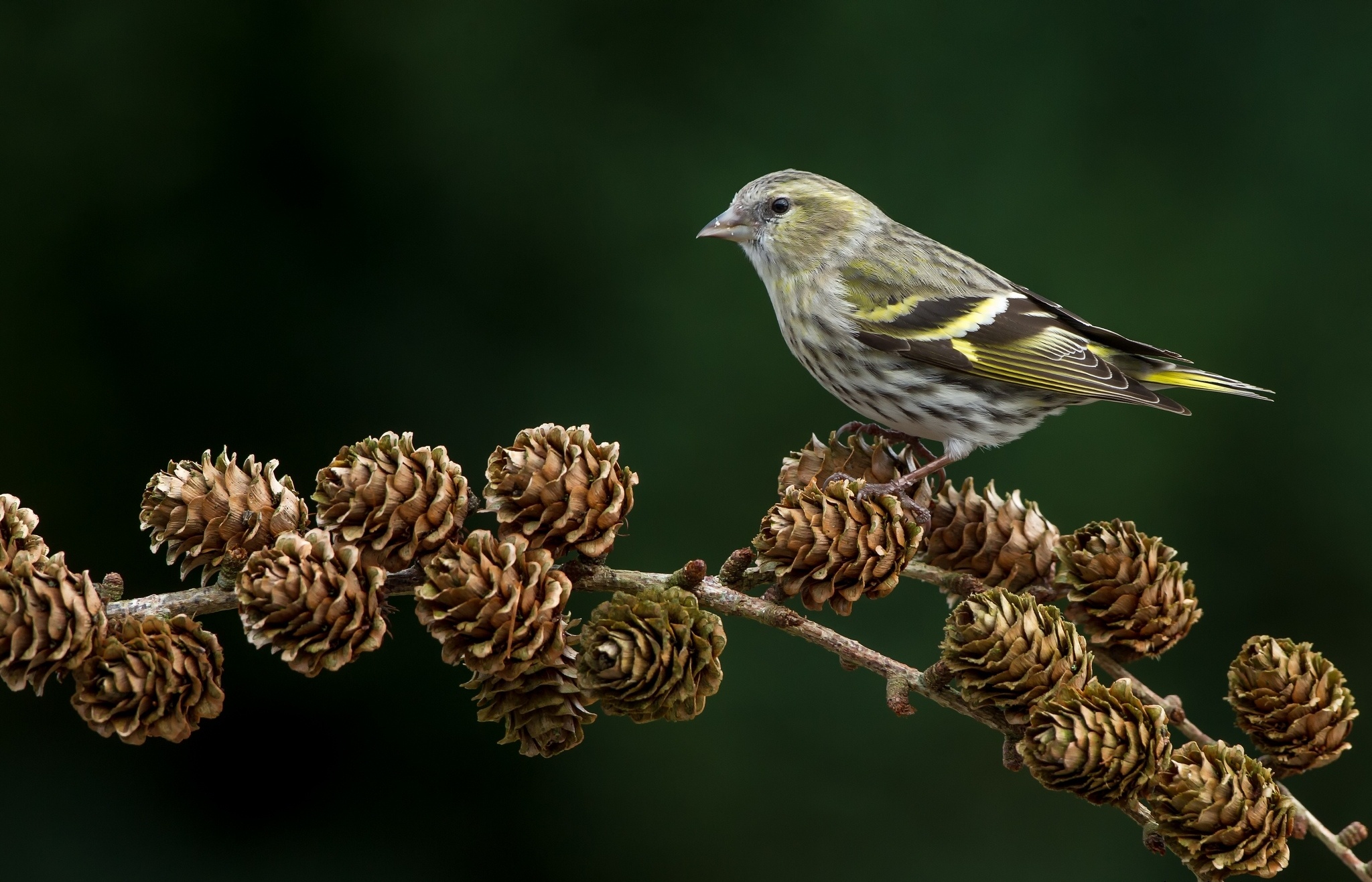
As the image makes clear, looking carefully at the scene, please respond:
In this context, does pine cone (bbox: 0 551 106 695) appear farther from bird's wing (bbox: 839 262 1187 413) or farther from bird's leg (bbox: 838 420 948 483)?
bird's wing (bbox: 839 262 1187 413)

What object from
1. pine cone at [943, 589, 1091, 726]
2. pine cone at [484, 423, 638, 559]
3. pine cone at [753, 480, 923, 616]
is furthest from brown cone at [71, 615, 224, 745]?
pine cone at [943, 589, 1091, 726]

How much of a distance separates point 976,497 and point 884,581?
0.96 feet

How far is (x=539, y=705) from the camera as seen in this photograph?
1.13 meters

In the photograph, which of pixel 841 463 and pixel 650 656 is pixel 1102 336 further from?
pixel 650 656

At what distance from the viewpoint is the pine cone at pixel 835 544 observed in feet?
3.90

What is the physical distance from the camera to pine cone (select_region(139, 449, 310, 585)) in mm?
1143

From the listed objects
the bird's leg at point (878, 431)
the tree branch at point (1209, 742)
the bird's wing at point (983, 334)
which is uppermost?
the bird's wing at point (983, 334)

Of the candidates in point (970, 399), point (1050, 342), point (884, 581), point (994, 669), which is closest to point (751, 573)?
point (884, 581)

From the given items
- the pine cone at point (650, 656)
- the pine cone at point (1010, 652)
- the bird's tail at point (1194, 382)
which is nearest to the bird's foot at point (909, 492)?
the pine cone at point (1010, 652)

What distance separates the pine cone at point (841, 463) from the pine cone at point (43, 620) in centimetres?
76

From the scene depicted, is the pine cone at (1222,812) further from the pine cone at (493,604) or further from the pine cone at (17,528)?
the pine cone at (17,528)

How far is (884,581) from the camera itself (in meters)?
1.23

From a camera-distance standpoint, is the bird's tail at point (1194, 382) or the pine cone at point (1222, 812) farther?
the bird's tail at point (1194, 382)

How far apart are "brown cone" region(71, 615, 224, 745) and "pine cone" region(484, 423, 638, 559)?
11.2 inches
